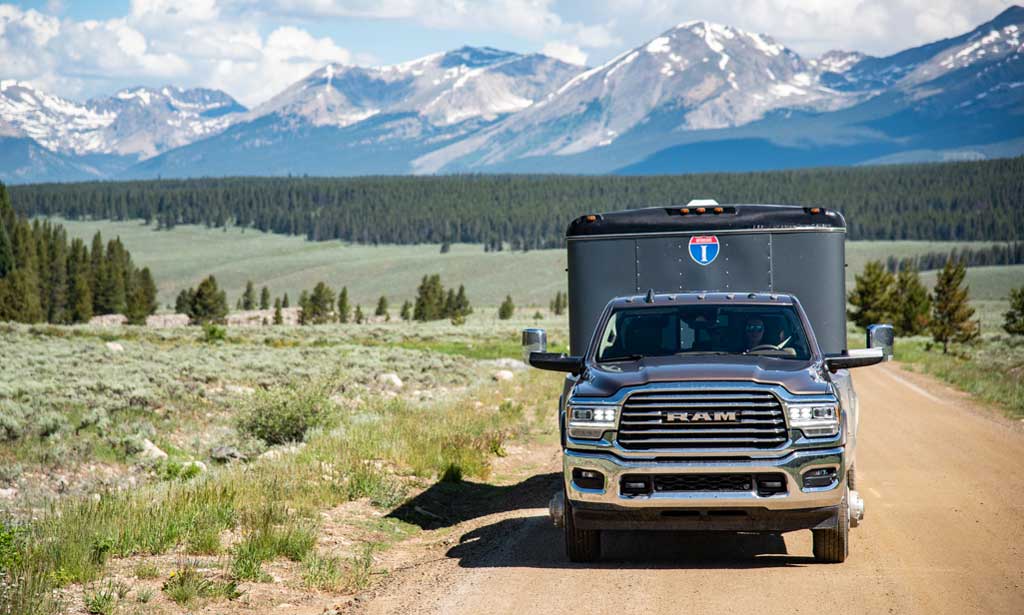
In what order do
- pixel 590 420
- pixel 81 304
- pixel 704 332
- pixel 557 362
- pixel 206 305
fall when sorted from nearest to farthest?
pixel 590 420 → pixel 557 362 → pixel 704 332 → pixel 206 305 → pixel 81 304

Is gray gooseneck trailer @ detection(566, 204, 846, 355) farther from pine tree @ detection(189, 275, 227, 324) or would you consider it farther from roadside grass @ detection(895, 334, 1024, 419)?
pine tree @ detection(189, 275, 227, 324)

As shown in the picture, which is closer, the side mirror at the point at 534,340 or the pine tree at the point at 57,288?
the side mirror at the point at 534,340

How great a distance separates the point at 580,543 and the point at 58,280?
10831 cm

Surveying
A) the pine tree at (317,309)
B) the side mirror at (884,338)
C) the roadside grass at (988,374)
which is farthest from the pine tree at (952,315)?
the pine tree at (317,309)

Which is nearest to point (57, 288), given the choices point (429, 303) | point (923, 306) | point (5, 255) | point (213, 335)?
point (5, 255)

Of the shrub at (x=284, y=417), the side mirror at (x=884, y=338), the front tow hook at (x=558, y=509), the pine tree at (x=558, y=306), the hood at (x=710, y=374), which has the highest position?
the side mirror at (x=884, y=338)

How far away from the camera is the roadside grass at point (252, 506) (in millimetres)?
7750

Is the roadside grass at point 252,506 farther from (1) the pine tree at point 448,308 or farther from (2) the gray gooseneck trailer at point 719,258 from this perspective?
(1) the pine tree at point 448,308

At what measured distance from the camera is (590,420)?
8312 millimetres

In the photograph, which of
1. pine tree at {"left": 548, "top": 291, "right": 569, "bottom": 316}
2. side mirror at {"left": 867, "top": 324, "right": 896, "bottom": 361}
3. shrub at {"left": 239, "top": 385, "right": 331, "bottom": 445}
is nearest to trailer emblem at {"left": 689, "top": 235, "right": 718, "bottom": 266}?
side mirror at {"left": 867, "top": 324, "right": 896, "bottom": 361}

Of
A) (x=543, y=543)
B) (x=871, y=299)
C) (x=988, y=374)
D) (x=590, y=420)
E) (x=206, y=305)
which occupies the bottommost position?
(x=206, y=305)

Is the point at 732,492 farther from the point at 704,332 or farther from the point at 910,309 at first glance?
the point at 910,309

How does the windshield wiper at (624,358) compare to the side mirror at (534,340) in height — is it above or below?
below

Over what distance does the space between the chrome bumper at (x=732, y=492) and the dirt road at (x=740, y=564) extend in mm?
570
